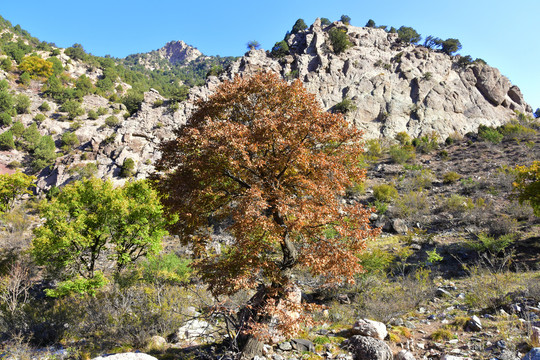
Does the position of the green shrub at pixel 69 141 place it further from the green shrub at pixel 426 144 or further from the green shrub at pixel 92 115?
the green shrub at pixel 426 144

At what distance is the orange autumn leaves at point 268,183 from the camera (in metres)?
5.55

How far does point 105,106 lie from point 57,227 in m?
64.9

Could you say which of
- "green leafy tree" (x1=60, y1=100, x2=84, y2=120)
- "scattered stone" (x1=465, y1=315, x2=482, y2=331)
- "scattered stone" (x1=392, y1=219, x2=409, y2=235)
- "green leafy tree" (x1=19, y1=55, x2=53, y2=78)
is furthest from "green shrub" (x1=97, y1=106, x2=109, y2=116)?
"scattered stone" (x1=465, y1=315, x2=482, y2=331)

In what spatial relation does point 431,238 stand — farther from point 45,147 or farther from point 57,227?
point 45,147

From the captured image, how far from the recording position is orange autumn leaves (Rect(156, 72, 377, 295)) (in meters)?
5.55

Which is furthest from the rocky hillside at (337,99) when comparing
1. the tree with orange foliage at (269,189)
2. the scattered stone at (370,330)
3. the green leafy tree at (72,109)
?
the scattered stone at (370,330)

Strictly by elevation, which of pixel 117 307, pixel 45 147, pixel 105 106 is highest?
pixel 105 106

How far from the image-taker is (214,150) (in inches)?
218

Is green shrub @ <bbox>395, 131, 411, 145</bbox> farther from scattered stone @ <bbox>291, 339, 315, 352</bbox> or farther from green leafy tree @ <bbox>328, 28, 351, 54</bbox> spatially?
scattered stone @ <bbox>291, 339, 315, 352</bbox>

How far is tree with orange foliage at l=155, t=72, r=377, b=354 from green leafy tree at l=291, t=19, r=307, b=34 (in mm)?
81516

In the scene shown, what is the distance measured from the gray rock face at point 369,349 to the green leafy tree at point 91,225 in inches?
404

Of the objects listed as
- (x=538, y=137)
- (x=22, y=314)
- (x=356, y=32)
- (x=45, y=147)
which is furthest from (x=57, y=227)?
(x=356, y=32)

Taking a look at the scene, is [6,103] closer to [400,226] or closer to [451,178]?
[400,226]

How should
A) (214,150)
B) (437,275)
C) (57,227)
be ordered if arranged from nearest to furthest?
(214,150) → (57,227) → (437,275)
